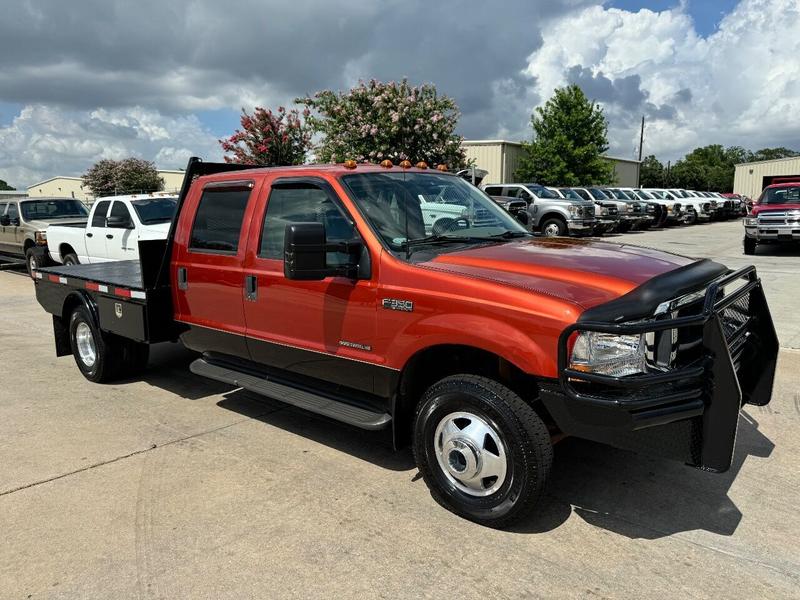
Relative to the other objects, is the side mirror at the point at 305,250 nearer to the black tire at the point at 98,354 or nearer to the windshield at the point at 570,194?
the black tire at the point at 98,354

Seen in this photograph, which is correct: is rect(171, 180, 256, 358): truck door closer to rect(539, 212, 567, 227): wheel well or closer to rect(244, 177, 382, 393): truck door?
rect(244, 177, 382, 393): truck door

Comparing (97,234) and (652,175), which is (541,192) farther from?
(652,175)

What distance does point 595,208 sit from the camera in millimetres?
21281

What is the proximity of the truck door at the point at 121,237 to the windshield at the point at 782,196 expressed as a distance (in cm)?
1557

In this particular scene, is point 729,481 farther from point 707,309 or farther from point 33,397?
point 33,397

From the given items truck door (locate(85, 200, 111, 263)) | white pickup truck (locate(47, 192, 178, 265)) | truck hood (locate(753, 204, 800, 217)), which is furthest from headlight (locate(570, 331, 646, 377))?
truck hood (locate(753, 204, 800, 217))

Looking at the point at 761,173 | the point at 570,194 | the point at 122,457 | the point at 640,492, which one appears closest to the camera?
the point at 640,492

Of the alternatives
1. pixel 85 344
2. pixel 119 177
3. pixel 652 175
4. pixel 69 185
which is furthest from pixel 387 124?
pixel 652 175

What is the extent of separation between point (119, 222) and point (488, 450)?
32.1 ft

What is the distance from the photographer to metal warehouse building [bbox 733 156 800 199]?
189 ft

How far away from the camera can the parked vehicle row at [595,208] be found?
67.4ft

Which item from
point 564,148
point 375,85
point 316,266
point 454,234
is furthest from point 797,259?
point 564,148

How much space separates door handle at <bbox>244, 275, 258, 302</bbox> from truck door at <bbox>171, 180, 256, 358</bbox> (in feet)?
0.21

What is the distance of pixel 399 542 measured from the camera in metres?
3.26
